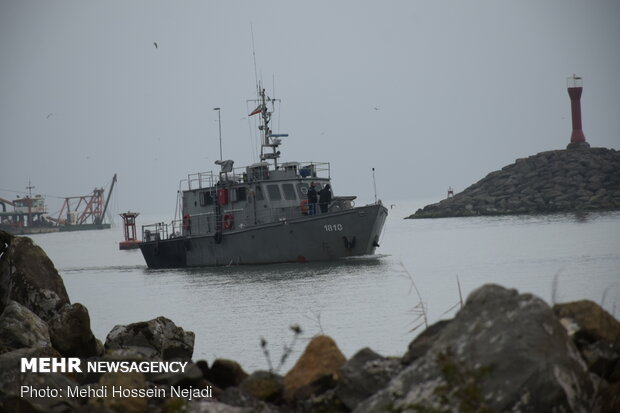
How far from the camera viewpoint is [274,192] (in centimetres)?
3347

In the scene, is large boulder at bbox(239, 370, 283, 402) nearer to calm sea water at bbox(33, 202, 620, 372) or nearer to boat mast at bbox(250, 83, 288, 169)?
calm sea water at bbox(33, 202, 620, 372)

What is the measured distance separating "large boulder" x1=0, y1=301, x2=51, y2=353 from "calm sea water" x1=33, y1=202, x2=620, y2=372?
221cm

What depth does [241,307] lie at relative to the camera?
74.3ft

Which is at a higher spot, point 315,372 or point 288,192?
point 288,192

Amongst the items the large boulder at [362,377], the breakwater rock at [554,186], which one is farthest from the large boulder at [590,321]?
the breakwater rock at [554,186]

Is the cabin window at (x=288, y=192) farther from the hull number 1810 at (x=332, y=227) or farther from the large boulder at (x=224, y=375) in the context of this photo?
the large boulder at (x=224, y=375)

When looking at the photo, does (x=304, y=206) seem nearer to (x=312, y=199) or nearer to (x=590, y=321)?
(x=312, y=199)

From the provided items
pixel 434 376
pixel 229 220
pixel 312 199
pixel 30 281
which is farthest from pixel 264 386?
pixel 229 220

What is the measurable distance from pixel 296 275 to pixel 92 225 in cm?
16092

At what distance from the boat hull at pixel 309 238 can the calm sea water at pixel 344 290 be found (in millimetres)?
632

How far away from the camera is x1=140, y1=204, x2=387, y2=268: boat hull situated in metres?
32.0

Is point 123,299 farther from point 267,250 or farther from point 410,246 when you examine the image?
point 410,246

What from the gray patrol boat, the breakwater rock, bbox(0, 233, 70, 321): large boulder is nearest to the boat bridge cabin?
the gray patrol boat

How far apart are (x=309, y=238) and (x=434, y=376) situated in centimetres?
2609
